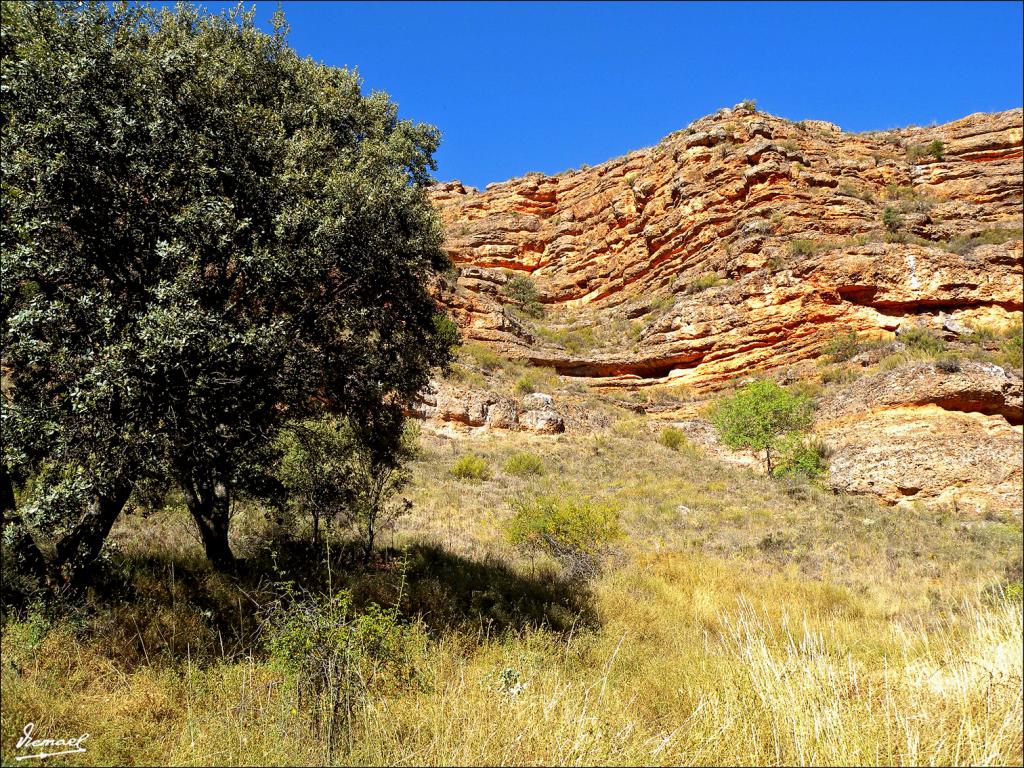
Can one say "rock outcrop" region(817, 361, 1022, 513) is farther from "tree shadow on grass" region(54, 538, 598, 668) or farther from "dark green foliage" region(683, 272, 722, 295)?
"tree shadow on grass" region(54, 538, 598, 668)

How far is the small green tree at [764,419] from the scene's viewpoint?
79.3 ft

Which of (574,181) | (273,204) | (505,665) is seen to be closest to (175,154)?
(273,204)

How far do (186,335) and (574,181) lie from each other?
56.1 meters

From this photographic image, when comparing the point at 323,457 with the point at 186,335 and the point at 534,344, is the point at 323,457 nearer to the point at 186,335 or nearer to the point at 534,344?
the point at 186,335

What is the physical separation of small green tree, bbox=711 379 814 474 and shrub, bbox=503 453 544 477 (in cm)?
1030

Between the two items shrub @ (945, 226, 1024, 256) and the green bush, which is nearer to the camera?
the green bush

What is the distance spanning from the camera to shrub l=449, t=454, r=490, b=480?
61.0ft

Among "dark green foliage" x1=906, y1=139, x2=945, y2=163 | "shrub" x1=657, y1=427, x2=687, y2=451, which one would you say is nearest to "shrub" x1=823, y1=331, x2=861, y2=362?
"shrub" x1=657, y1=427, x2=687, y2=451

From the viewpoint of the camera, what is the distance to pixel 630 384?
112ft

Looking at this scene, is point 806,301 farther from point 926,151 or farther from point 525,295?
point 525,295

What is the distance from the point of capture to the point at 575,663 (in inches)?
238

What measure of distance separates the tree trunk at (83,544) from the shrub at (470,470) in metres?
13.4

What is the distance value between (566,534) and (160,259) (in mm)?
8505

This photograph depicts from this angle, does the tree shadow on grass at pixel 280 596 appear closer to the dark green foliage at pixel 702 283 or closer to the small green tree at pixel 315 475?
the small green tree at pixel 315 475
